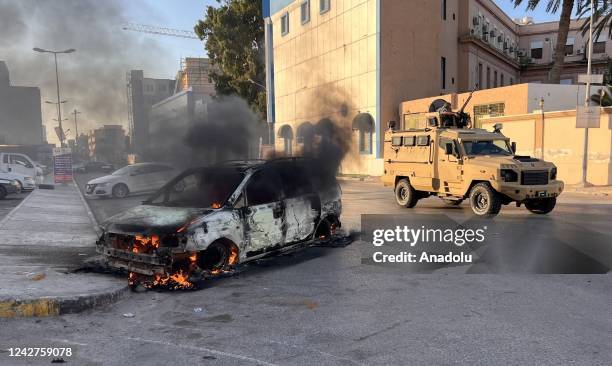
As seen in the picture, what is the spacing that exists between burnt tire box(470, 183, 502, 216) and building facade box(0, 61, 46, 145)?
1014 inches

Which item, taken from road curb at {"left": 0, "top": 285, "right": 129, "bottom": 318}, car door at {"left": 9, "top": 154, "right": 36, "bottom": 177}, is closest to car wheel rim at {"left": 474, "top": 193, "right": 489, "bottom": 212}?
road curb at {"left": 0, "top": 285, "right": 129, "bottom": 318}

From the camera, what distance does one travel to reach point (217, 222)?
18.7ft

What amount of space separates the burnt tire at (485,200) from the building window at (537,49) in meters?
40.6

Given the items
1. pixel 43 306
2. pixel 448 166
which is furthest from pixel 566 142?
pixel 43 306

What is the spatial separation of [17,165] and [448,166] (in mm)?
17285

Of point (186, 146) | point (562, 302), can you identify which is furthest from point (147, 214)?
point (186, 146)

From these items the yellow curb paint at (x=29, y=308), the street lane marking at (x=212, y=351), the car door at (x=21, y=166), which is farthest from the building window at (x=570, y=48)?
the yellow curb paint at (x=29, y=308)

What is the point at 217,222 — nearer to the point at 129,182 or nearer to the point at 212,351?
the point at 212,351

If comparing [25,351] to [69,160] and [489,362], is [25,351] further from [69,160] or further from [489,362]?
[69,160]

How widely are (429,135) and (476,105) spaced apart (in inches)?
528

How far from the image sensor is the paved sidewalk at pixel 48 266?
4.68 meters

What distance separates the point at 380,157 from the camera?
1083 inches

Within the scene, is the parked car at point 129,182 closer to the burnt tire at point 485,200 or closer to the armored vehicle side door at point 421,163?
the armored vehicle side door at point 421,163

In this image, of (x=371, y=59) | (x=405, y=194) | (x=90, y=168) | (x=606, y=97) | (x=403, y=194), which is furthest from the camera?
(x=90, y=168)
